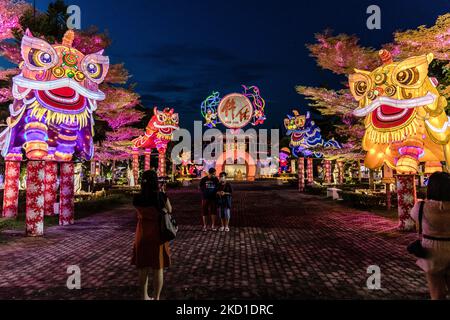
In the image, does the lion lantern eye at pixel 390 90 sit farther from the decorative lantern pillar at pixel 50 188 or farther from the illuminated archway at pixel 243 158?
the illuminated archway at pixel 243 158

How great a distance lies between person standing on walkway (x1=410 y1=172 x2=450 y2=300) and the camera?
10.6ft

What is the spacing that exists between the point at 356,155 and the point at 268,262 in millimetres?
13364

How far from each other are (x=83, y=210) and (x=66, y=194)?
11.4ft

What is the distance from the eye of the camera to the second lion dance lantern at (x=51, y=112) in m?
8.70

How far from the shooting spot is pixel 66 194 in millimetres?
10234

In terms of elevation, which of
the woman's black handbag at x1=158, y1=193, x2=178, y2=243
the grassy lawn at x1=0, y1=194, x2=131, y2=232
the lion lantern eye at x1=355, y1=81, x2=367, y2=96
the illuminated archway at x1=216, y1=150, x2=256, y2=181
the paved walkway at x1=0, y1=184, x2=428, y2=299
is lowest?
the paved walkway at x1=0, y1=184, x2=428, y2=299

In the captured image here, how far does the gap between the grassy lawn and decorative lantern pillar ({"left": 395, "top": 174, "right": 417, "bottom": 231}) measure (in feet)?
34.2

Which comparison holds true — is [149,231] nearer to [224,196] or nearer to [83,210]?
[224,196]

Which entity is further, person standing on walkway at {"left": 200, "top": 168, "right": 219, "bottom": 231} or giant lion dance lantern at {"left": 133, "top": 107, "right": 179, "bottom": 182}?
giant lion dance lantern at {"left": 133, "top": 107, "right": 179, "bottom": 182}

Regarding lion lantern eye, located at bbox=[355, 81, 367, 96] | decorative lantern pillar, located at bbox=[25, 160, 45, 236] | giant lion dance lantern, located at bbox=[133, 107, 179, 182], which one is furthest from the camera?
giant lion dance lantern, located at bbox=[133, 107, 179, 182]

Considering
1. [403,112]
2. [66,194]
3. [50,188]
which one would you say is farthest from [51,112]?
[403,112]

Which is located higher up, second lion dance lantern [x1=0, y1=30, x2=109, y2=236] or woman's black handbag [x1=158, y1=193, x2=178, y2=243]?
second lion dance lantern [x1=0, y1=30, x2=109, y2=236]

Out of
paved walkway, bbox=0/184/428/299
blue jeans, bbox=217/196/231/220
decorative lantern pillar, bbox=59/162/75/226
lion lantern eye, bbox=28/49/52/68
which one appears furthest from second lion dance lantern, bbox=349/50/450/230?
decorative lantern pillar, bbox=59/162/75/226

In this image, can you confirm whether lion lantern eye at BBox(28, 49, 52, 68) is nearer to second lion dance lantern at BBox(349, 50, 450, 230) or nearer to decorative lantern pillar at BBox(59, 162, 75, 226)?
decorative lantern pillar at BBox(59, 162, 75, 226)
